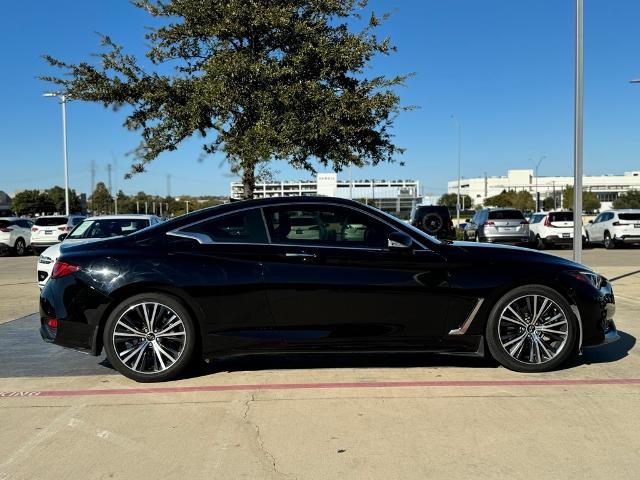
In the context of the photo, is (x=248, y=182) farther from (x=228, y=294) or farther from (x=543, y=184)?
(x=543, y=184)

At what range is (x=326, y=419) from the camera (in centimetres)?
427

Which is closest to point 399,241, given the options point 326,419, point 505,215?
point 326,419

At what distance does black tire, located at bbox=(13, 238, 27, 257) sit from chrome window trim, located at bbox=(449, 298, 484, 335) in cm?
2395

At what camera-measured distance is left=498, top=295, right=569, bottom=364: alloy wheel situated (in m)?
5.23

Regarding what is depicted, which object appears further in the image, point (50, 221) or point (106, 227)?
point (50, 221)

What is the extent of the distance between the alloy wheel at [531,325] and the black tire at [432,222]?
57.4 feet

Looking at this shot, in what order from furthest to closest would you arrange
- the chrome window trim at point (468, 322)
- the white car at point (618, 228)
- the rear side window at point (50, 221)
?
the rear side window at point (50, 221), the white car at point (618, 228), the chrome window trim at point (468, 322)

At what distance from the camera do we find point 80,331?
5156mm

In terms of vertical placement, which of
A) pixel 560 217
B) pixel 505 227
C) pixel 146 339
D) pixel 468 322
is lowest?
pixel 146 339

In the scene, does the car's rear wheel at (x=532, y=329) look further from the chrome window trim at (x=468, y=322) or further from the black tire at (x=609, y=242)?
the black tire at (x=609, y=242)

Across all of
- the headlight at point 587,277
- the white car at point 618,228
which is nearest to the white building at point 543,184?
the white car at point 618,228

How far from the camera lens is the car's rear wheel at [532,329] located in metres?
5.21

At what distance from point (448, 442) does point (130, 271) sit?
2960mm

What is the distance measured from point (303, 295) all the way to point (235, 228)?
885 millimetres
